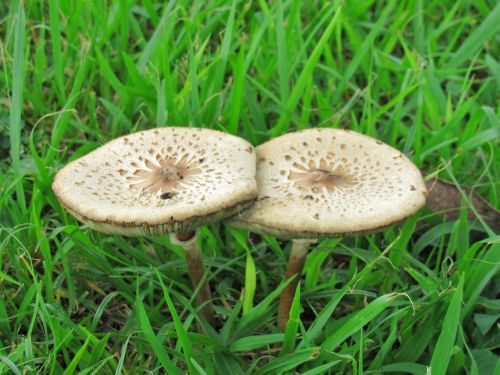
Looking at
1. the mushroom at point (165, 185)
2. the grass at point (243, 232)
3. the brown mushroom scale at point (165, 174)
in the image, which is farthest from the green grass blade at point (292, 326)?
the brown mushroom scale at point (165, 174)

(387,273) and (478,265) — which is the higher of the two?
(478,265)

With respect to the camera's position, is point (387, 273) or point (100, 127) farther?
point (100, 127)

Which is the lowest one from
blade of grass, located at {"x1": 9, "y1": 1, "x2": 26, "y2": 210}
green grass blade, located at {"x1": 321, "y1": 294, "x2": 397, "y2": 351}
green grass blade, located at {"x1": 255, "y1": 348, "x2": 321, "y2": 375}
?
green grass blade, located at {"x1": 255, "y1": 348, "x2": 321, "y2": 375}

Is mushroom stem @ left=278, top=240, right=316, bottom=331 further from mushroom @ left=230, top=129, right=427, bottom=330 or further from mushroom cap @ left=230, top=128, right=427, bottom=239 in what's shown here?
mushroom cap @ left=230, top=128, right=427, bottom=239

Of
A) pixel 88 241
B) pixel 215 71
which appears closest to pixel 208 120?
pixel 215 71

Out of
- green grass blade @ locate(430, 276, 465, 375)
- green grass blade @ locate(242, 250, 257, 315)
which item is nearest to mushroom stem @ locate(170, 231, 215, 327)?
green grass blade @ locate(242, 250, 257, 315)

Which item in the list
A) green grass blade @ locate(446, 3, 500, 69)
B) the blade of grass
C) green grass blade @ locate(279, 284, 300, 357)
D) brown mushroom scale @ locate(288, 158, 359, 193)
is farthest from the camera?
green grass blade @ locate(446, 3, 500, 69)

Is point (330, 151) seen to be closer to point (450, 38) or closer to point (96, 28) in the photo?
point (96, 28)
